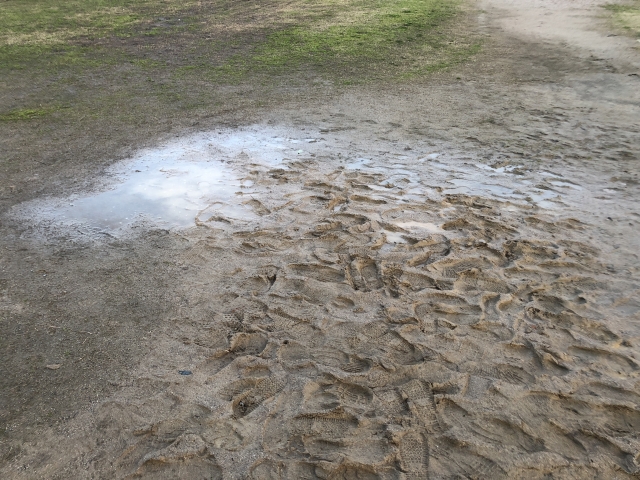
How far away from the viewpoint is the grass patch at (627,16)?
36.3 ft

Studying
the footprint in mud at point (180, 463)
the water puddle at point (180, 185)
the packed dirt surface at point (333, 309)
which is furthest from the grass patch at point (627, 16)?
the footprint in mud at point (180, 463)

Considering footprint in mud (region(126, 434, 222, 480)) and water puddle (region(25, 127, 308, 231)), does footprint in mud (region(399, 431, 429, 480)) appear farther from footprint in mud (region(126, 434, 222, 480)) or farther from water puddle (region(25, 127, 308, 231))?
water puddle (region(25, 127, 308, 231))

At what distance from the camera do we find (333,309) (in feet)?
11.6

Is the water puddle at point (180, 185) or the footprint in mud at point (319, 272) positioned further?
the water puddle at point (180, 185)

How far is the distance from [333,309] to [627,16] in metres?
12.3

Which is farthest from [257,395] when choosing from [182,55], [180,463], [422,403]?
[182,55]

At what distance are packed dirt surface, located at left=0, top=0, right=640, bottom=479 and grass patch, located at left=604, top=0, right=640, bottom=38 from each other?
603 centimetres

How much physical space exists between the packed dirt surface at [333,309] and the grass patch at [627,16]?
603cm

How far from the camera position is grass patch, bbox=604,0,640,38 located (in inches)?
436

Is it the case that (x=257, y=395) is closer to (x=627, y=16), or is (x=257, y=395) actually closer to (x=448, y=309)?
(x=448, y=309)

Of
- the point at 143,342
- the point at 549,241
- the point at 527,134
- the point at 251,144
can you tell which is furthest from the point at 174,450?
the point at 527,134

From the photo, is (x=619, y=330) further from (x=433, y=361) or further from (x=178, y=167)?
(x=178, y=167)

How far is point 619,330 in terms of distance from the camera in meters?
3.33

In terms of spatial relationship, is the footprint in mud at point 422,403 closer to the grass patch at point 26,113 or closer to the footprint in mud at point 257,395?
the footprint in mud at point 257,395
